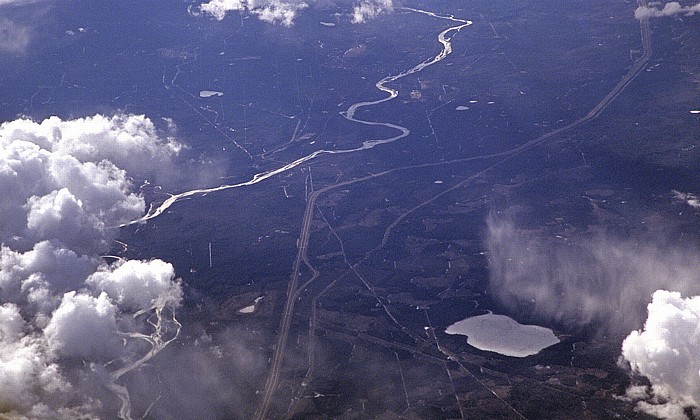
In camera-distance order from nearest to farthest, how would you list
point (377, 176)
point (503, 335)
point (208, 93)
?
point (503, 335)
point (377, 176)
point (208, 93)

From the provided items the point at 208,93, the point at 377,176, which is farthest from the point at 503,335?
the point at 208,93

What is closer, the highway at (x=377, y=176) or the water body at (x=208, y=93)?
the highway at (x=377, y=176)

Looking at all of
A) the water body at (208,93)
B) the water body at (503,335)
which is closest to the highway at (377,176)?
the water body at (503,335)

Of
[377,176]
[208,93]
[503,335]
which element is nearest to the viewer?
[503,335]

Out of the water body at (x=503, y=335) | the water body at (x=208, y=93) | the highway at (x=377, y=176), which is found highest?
the water body at (x=503, y=335)

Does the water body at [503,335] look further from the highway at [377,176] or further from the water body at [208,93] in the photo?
the water body at [208,93]

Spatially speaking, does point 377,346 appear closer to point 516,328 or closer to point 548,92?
point 516,328

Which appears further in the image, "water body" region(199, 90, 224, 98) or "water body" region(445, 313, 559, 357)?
"water body" region(199, 90, 224, 98)

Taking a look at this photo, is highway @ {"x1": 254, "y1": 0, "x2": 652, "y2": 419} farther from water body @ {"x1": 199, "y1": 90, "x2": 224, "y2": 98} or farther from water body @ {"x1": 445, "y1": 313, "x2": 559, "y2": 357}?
water body @ {"x1": 199, "y1": 90, "x2": 224, "y2": 98}

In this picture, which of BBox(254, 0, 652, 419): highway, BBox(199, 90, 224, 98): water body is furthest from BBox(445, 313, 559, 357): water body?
BBox(199, 90, 224, 98): water body

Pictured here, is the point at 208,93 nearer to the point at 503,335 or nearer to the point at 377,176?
the point at 377,176
